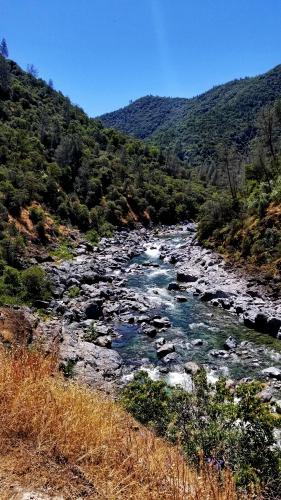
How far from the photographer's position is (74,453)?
14.4ft

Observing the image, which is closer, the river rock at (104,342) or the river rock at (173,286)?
the river rock at (104,342)

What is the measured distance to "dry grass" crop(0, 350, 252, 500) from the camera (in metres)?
3.76

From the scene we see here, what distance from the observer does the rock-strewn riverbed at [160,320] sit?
1694 cm

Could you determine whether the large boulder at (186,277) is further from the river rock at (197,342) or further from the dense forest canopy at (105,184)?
the river rock at (197,342)

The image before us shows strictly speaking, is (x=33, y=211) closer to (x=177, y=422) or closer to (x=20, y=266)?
(x=20, y=266)

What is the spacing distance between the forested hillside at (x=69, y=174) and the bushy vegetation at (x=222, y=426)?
2244cm

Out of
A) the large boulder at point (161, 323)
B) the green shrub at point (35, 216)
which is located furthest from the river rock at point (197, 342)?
the green shrub at point (35, 216)

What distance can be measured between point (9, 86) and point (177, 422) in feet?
293

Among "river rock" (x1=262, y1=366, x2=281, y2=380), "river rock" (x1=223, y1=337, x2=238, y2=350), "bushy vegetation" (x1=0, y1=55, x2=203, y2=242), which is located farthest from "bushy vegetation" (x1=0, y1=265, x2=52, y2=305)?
"bushy vegetation" (x1=0, y1=55, x2=203, y2=242)

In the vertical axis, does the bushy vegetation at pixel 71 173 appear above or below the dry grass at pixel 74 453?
above

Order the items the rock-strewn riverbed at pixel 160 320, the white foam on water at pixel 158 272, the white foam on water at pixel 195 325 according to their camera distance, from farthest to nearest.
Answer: the white foam on water at pixel 158 272, the white foam on water at pixel 195 325, the rock-strewn riverbed at pixel 160 320

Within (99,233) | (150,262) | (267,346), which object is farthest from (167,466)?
(99,233)

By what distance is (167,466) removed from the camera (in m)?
4.10

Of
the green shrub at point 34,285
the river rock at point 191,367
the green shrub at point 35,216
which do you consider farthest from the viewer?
the green shrub at point 35,216
